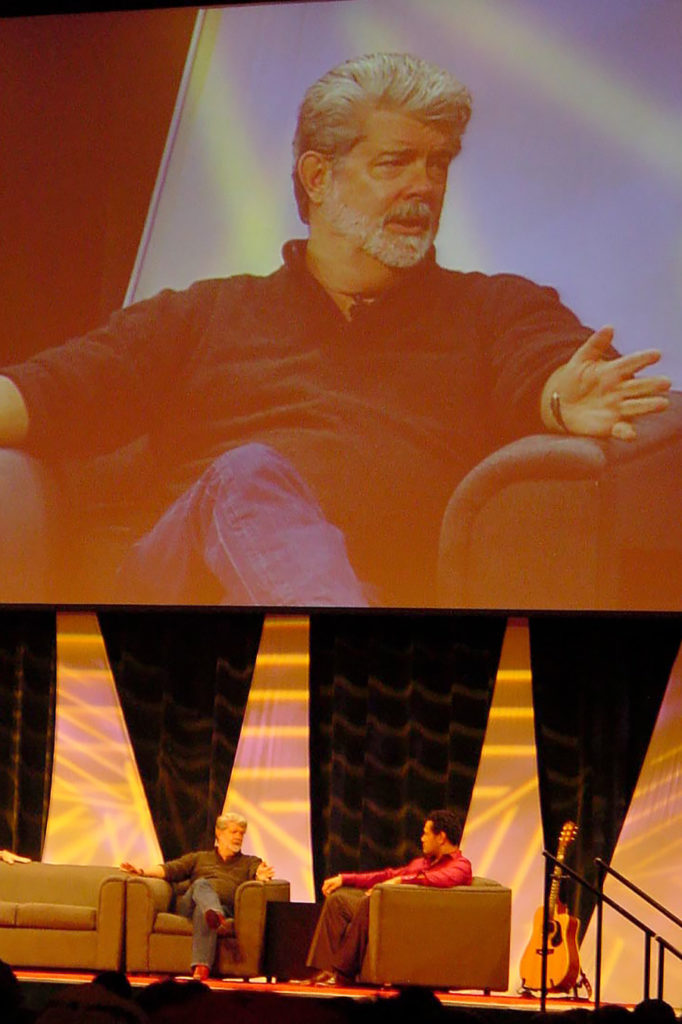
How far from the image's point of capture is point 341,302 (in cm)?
682

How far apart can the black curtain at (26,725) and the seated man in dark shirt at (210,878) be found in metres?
1.19

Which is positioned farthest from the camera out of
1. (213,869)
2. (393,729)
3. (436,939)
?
(393,729)

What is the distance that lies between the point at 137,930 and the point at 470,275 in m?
3.04

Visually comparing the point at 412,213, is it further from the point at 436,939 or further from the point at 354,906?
the point at 436,939

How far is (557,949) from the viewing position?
646 cm

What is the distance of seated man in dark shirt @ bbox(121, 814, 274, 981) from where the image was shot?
5.91 metres

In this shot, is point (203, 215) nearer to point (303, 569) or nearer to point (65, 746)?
point (303, 569)

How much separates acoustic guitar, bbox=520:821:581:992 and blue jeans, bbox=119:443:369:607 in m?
1.47

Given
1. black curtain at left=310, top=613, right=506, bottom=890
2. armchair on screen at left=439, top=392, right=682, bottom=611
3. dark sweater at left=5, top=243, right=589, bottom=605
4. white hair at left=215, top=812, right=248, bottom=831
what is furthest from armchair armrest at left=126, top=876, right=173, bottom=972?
armchair on screen at left=439, top=392, right=682, bottom=611

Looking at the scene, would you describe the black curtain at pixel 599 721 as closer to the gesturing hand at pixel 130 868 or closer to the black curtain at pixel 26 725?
the gesturing hand at pixel 130 868

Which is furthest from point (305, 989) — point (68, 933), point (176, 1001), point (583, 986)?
point (176, 1001)

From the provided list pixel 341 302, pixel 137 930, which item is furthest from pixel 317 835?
pixel 341 302

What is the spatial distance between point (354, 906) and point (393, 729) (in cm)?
133

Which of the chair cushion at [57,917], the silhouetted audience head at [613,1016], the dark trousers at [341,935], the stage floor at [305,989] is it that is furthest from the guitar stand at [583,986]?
the silhouetted audience head at [613,1016]
